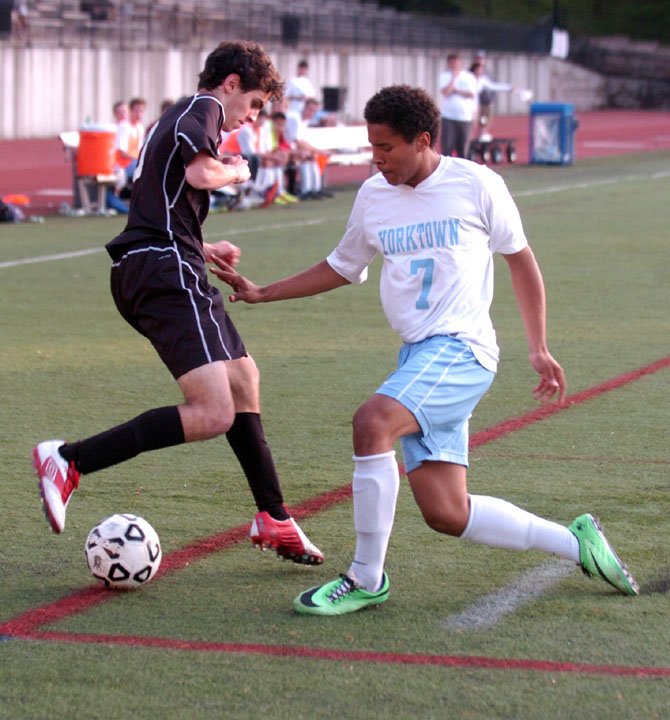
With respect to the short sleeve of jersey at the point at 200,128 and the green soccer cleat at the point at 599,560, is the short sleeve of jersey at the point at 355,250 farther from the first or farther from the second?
the green soccer cleat at the point at 599,560

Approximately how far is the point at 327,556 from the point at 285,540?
0.26m

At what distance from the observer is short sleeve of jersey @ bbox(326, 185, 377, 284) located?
186 inches

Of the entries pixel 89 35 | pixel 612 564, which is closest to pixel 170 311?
pixel 612 564

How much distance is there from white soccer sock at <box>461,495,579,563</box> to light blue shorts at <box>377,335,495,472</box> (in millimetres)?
195

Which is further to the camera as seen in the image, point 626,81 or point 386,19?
point 626,81

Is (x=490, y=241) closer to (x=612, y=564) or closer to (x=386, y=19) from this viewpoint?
(x=612, y=564)

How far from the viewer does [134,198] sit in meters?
4.94

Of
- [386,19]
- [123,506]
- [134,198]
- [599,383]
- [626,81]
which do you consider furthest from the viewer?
[626,81]

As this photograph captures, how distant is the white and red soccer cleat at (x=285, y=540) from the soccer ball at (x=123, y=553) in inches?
14.5

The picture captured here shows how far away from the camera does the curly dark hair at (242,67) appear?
16.3ft

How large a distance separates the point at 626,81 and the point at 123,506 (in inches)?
2429

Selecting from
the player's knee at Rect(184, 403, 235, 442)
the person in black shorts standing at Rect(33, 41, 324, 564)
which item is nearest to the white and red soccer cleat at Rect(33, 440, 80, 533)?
the person in black shorts standing at Rect(33, 41, 324, 564)

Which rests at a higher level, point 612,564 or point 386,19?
point 386,19

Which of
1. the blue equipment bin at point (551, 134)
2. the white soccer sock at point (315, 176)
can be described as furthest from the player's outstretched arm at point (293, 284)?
the blue equipment bin at point (551, 134)
